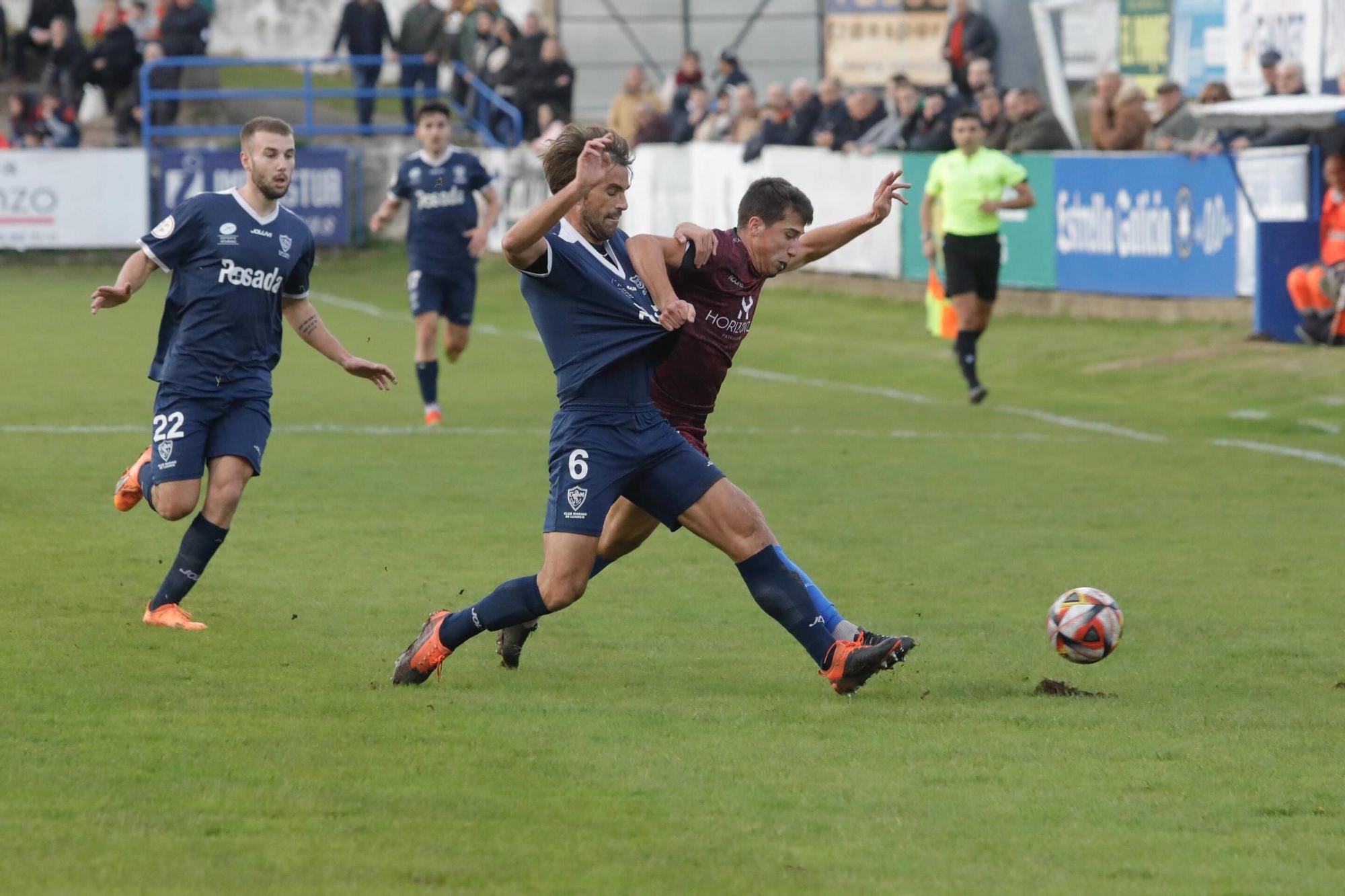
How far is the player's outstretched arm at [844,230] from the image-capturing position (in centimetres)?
750

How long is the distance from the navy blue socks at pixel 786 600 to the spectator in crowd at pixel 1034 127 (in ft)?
54.1

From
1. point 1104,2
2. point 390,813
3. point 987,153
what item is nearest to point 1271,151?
point 987,153

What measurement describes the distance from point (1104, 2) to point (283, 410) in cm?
1355

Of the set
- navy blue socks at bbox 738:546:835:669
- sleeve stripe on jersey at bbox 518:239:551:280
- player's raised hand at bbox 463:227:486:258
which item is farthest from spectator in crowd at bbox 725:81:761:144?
sleeve stripe on jersey at bbox 518:239:551:280

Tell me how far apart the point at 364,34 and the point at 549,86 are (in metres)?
4.29

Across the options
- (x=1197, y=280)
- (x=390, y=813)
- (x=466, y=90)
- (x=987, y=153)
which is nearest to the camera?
(x=390, y=813)

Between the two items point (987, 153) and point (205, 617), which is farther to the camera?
point (987, 153)

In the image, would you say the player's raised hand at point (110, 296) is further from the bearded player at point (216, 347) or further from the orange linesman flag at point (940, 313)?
the orange linesman flag at point (940, 313)

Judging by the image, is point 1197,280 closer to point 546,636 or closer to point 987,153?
point 987,153

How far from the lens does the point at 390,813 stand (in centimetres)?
561

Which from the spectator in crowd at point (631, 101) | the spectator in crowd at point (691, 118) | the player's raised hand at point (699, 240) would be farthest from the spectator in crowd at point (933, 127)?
the player's raised hand at point (699, 240)

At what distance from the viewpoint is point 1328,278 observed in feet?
60.3

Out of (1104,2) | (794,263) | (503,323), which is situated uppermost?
(1104,2)

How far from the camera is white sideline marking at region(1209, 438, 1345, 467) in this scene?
1419cm
